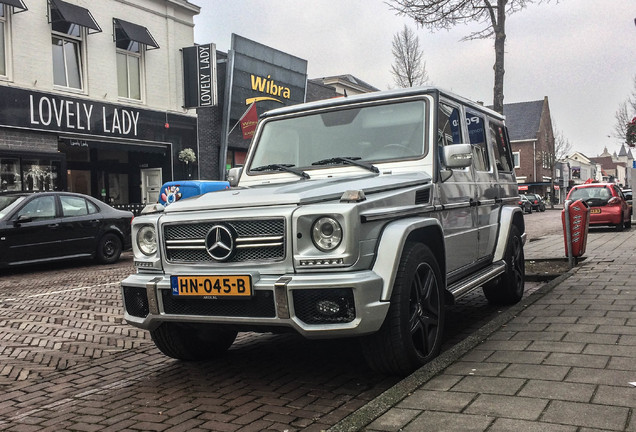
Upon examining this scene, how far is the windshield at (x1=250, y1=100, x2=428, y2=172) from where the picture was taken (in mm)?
4723

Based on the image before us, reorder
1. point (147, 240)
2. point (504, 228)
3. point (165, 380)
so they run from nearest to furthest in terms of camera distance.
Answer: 1. point (147, 240)
2. point (165, 380)
3. point (504, 228)

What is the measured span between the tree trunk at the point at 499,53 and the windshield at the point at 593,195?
8.30 m

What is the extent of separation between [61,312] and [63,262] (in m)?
5.88

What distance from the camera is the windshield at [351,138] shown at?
472cm

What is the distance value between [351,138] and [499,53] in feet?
23.4

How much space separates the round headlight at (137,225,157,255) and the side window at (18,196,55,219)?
305 inches

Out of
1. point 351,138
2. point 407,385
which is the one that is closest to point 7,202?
point 351,138

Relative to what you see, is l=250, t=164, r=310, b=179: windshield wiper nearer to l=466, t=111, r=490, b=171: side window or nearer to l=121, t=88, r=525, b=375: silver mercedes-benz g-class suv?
l=121, t=88, r=525, b=375: silver mercedes-benz g-class suv

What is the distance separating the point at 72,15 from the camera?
17469mm

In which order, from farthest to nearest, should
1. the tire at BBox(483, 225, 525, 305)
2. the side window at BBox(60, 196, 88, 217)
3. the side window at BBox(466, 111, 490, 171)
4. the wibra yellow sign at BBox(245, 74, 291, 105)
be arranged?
the wibra yellow sign at BBox(245, 74, 291, 105) → the side window at BBox(60, 196, 88, 217) → the tire at BBox(483, 225, 525, 305) → the side window at BBox(466, 111, 490, 171)

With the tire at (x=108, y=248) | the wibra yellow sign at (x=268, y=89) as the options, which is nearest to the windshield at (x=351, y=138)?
the tire at (x=108, y=248)

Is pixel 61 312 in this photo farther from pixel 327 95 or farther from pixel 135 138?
pixel 327 95

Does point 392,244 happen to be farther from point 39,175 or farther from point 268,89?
point 268,89

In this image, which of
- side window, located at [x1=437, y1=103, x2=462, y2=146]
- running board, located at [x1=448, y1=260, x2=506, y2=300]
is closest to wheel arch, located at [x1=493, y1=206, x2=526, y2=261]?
running board, located at [x1=448, y1=260, x2=506, y2=300]
